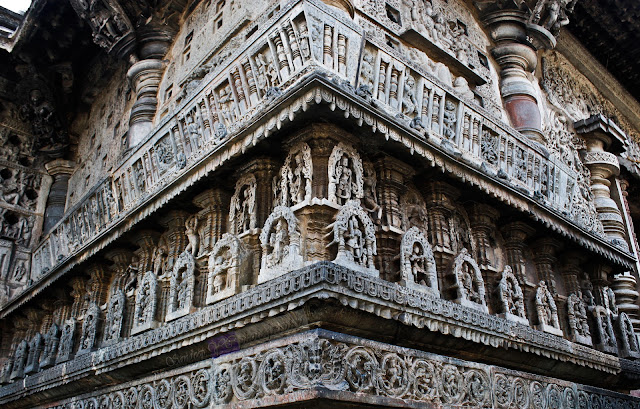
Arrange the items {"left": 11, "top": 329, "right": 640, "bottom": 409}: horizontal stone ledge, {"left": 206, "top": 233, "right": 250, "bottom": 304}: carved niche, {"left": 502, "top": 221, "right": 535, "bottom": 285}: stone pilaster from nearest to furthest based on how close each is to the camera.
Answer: {"left": 11, "top": 329, "right": 640, "bottom": 409}: horizontal stone ledge, {"left": 206, "top": 233, "right": 250, "bottom": 304}: carved niche, {"left": 502, "top": 221, "right": 535, "bottom": 285}: stone pilaster

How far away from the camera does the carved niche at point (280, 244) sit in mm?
3545

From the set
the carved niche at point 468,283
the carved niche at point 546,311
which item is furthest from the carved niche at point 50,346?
the carved niche at point 546,311

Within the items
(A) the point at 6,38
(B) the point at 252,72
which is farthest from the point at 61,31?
(B) the point at 252,72

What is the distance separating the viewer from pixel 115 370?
4.77 metres

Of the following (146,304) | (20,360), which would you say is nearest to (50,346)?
(20,360)

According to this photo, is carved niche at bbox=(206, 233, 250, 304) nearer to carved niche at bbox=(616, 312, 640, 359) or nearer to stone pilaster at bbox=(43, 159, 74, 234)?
carved niche at bbox=(616, 312, 640, 359)

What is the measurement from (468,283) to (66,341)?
4.46 meters

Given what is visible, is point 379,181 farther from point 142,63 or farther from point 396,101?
point 142,63

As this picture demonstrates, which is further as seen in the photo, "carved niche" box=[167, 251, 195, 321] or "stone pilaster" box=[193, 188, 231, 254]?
"stone pilaster" box=[193, 188, 231, 254]

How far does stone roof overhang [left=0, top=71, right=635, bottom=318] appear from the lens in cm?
363

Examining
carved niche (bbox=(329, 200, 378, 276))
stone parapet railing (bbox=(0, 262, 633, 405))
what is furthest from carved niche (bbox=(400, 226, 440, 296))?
carved niche (bbox=(329, 200, 378, 276))

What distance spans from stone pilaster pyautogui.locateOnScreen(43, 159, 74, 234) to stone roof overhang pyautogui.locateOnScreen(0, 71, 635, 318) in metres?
3.36

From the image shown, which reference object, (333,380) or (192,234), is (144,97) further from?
(333,380)

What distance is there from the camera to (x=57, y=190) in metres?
9.69
